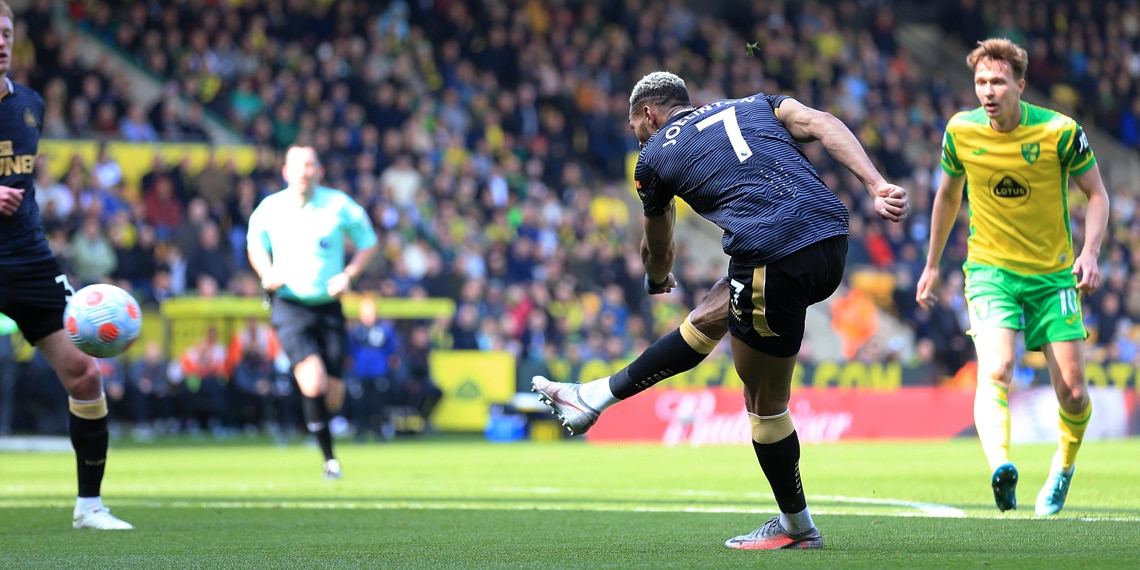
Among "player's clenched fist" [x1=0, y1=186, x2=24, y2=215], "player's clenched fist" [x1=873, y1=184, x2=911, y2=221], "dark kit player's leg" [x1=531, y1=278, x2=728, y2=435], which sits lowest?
"dark kit player's leg" [x1=531, y1=278, x2=728, y2=435]

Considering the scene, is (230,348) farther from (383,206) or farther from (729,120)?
(729,120)

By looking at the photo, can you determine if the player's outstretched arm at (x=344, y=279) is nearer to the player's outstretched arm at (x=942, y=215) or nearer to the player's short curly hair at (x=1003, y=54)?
the player's outstretched arm at (x=942, y=215)

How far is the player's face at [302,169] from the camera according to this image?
11.4 metres

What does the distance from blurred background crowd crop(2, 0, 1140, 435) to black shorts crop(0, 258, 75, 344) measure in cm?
1159

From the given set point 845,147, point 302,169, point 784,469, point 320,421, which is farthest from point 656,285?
point 302,169

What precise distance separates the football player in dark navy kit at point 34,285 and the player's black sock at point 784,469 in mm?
3165

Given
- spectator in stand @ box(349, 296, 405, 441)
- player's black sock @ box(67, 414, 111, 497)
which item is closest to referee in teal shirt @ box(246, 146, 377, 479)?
player's black sock @ box(67, 414, 111, 497)

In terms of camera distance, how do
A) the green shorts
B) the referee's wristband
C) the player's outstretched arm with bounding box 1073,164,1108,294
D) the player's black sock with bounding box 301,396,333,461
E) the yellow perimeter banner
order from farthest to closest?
the yellow perimeter banner, the player's black sock with bounding box 301,396,333,461, the green shorts, the player's outstretched arm with bounding box 1073,164,1108,294, the referee's wristband

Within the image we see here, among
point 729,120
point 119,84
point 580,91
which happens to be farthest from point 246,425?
point 729,120

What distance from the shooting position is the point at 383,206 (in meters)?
22.2

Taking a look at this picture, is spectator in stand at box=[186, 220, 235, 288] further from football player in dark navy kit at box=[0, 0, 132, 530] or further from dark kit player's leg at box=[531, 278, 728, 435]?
dark kit player's leg at box=[531, 278, 728, 435]

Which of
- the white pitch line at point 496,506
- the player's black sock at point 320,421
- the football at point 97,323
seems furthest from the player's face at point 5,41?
the player's black sock at point 320,421

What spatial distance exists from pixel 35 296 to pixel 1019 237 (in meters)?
4.90

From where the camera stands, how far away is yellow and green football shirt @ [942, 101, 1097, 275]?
7.46m
